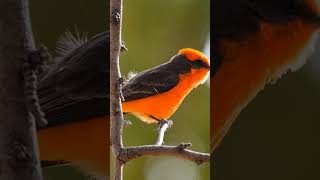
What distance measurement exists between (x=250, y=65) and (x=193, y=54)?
0.42 ft

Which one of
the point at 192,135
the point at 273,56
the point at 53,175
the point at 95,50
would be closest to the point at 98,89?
the point at 95,50

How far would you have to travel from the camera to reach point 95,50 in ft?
2.91

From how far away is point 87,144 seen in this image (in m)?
0.88

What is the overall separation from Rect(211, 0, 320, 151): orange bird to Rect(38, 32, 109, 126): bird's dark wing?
26 centimetres

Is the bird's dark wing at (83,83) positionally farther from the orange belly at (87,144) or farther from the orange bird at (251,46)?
the orange bird at (251,46)

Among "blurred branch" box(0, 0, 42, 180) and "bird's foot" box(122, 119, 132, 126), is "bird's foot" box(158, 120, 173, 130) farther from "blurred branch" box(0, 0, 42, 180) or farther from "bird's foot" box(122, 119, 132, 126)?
"blurred branch" box(0, 0, 42, 180)

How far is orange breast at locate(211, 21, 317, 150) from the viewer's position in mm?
999

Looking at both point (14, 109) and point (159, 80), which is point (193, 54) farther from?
point (14, 109)

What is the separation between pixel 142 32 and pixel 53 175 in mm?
419

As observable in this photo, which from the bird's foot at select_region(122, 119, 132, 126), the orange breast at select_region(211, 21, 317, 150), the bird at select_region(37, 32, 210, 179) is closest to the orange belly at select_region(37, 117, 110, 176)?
the bird at select_region(37, 32, 210, 179)

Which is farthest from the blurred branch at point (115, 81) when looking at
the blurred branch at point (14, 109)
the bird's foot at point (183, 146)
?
the blurred branch at point (14, 109)

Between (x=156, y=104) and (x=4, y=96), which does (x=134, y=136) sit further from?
(x=4, y=96)

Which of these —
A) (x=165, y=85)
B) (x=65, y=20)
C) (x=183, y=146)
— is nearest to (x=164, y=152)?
(x=183, y=146)

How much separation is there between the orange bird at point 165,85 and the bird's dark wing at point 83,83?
149 mm
